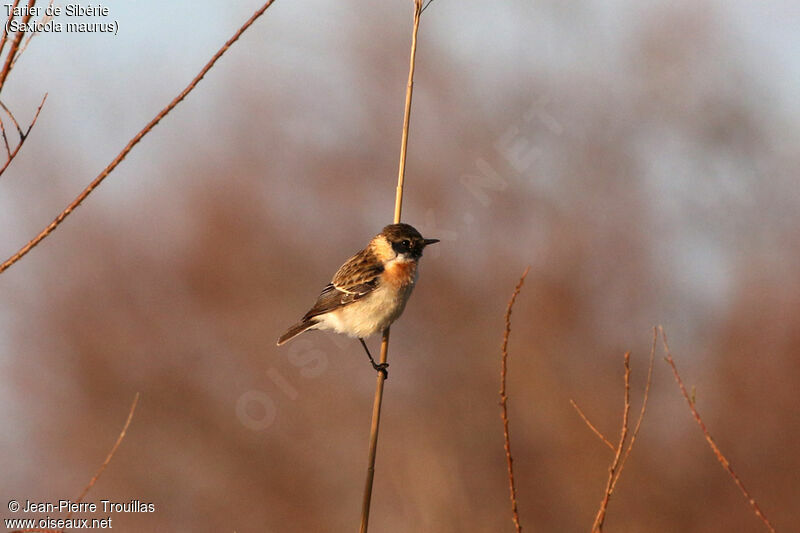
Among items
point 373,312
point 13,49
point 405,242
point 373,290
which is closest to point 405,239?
point 405,242

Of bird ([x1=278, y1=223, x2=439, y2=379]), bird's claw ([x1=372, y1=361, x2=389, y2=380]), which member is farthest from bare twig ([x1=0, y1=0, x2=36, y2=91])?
bird ([x1=278, y1=223, x2=439, y2=379])

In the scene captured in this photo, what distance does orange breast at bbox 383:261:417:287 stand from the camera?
6.69 metres

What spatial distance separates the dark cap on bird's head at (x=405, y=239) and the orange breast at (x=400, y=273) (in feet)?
0.33

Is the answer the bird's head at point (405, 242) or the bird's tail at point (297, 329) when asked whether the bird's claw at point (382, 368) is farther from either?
the bird's tail at point (297, 329)

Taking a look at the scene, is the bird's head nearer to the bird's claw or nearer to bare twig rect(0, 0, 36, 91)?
the bird's claw

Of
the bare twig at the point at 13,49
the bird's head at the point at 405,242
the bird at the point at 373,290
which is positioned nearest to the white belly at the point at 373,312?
the bird at the point at 373,290

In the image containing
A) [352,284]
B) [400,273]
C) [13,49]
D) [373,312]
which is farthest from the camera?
[352,284]

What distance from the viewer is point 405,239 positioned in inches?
261

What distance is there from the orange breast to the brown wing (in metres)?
0.10

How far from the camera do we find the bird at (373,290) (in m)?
6.60

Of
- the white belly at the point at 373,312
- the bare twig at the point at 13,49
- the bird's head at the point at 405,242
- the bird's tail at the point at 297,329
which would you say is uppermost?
the bare twig at the point at 13,49

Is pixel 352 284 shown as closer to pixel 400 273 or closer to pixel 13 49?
pixel 400 273

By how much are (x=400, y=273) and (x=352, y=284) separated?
17.6 inches

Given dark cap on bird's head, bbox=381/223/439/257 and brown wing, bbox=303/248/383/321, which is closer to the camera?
dark cap on bird's head, bbox=381/223/439/257
